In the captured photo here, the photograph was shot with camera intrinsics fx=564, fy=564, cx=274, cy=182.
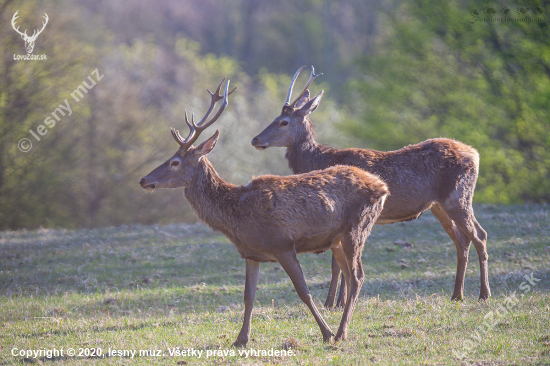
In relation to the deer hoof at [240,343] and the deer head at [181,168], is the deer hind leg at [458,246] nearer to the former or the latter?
the deer hoof at [240,343]

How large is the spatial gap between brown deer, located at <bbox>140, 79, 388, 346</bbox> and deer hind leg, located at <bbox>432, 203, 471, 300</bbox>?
211cm

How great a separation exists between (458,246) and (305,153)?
292 cm

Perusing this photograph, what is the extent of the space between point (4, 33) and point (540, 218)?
18.8 metres

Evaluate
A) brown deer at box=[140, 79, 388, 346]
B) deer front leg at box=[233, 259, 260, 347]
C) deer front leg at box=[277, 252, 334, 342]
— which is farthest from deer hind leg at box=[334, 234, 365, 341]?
deer front leg at box=[233, 259, 260, 347]

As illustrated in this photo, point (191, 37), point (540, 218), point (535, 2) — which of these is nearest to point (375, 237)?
point (540, 218)

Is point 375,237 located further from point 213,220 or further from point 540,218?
point 213,220

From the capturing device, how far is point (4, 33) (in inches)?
812

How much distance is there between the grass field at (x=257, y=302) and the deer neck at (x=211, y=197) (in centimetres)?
145

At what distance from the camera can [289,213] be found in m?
6.68

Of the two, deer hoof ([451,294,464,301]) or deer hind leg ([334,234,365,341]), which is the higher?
deer hind leg ([334,234,365,341])

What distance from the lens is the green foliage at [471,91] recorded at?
24.1m

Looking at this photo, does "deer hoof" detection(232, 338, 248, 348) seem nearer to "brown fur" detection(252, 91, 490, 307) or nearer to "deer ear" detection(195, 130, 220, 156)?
"brown fur" detection(252, 91, 490, 307)

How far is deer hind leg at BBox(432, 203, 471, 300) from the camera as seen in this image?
844 centimetres

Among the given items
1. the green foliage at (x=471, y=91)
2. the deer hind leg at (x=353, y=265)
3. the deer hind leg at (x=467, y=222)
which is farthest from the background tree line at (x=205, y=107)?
the deer hind leg at (x=353, y=265)
